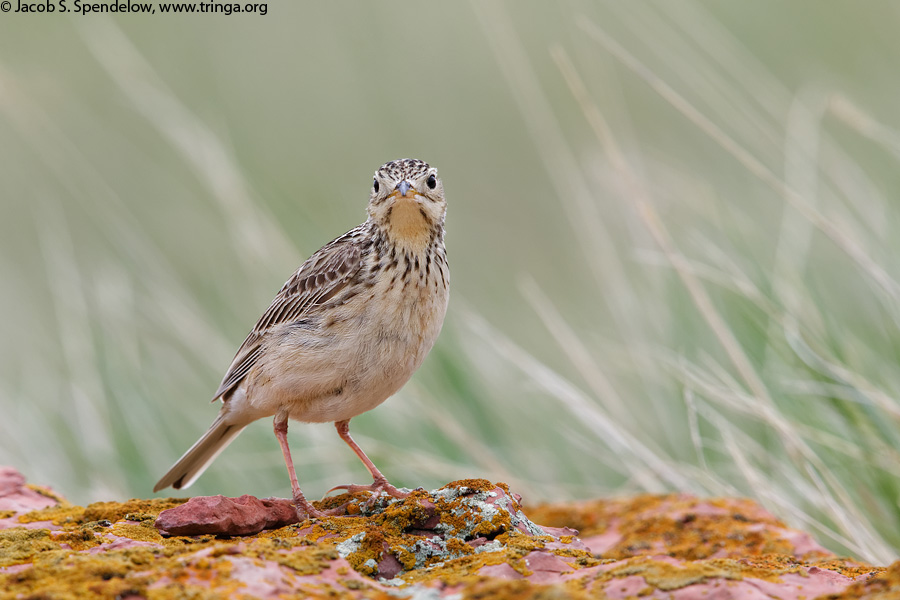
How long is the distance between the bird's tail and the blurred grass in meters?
0.93

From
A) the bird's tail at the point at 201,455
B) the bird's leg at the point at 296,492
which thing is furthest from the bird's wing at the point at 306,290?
the bird's leg at the point at 296,492

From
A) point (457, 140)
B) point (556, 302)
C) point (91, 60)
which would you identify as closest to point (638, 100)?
point (457, 140)

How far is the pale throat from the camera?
4.59m

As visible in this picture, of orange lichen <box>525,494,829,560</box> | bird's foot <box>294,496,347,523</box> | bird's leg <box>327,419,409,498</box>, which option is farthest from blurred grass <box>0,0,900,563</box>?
bird's foot <box>294,496,347,523</box>

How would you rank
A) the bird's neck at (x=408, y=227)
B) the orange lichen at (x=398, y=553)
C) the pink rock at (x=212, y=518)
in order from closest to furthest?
the orange lichen at (x=398, y=553)
the pink rock at (x=212, y=518)
the bird's neck at (x=408, y=227)

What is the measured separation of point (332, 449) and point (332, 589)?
3792 mm

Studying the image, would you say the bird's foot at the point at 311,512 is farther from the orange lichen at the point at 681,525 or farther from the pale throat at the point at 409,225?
the pale throat at the point at 409,225

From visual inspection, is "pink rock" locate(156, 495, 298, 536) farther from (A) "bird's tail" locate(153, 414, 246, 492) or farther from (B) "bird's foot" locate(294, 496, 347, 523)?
(A) "bird's tail" locate(153, 414, 246, 492)

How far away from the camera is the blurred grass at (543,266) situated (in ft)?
15.6

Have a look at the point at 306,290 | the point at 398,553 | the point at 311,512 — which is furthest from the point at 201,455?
Result: the point at 398,553

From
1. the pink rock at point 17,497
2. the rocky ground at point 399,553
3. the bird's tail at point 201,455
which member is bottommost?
the rocky ground at point 399,553

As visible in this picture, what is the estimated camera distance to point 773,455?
5.06 metres

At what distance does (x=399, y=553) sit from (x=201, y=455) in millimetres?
2370

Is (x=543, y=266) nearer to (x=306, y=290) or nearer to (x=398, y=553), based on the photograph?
(x=306, y=290)
